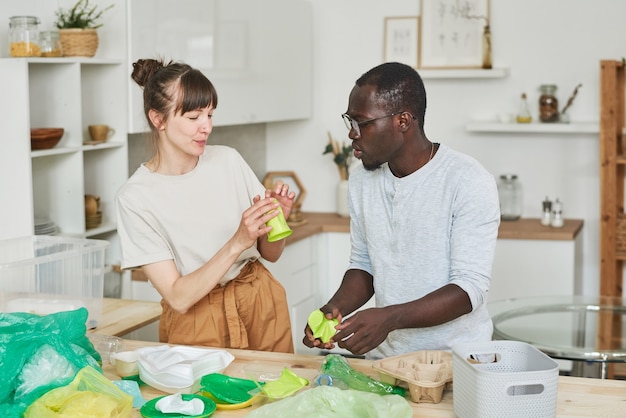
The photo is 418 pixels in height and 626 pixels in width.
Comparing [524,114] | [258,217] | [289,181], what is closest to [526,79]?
[524,114]

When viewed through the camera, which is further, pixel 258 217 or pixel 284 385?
pixel 258 217

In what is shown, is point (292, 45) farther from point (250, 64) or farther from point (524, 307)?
point (524, 307)

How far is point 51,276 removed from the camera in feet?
8.16

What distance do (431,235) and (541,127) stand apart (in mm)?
2692

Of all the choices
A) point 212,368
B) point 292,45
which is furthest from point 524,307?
point 292,45

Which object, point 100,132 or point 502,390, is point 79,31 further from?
point 502,390

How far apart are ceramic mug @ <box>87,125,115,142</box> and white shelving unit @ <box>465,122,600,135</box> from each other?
6.87 feet

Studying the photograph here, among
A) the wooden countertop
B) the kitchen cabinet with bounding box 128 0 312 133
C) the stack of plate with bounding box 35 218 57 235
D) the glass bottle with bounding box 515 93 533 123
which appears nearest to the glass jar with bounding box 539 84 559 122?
the glass bottle with bounding box 515 93 533 123

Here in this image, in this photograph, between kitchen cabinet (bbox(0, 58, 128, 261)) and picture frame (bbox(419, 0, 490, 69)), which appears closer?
kitchen cabinet (bbox(0, 58, 128, 261))

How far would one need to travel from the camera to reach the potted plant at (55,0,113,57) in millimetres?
3186

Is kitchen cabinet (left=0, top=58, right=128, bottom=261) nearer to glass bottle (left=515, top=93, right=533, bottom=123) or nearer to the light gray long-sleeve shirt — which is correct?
the light gray long-sleeve shirt

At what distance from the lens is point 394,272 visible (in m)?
2.13

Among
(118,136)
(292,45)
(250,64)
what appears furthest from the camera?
(292,45)

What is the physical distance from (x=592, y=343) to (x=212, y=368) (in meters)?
1.30
